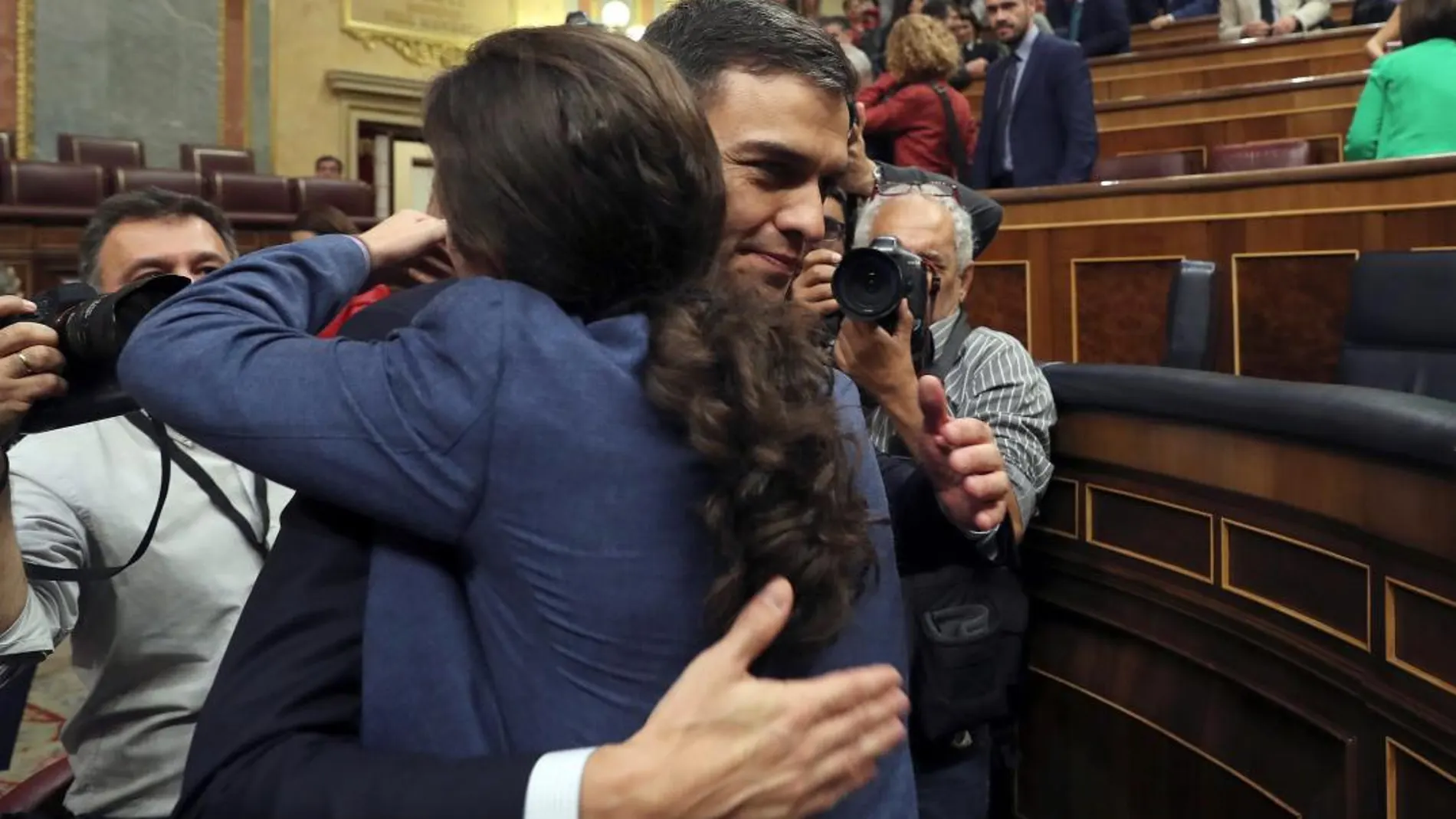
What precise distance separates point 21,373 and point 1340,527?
1.17m

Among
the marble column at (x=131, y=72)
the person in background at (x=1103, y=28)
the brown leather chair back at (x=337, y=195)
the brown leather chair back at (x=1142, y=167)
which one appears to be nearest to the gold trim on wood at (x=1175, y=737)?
the brown leather chair back at (x=1142, y=167)

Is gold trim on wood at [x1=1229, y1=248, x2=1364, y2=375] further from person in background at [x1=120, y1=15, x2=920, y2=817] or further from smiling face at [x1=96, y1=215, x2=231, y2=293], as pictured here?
person in background at [x1=120, y1=15, x2=920, y2=817]

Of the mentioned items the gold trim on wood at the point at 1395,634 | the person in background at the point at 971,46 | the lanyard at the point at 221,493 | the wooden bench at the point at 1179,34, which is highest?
the wooden bench at the point at 1179,34

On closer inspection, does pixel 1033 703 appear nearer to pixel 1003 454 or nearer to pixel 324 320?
pixel 1003 454

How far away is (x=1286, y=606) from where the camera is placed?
125cm

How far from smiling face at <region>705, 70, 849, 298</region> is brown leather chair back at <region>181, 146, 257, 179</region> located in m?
6.27

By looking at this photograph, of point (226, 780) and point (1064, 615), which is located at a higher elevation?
point (226, 780)

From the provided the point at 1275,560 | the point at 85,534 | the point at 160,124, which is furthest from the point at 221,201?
the point at 1275,560

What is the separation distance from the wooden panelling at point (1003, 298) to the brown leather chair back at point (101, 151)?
496cm

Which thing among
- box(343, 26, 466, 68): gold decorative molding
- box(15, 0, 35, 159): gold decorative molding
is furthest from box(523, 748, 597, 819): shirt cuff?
box(343, 26, 466, 68): gold decorative molding

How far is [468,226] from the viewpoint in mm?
588

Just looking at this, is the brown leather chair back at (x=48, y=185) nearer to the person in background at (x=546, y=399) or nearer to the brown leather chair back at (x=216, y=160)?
the brown leather chair back at (x=216, y=160)

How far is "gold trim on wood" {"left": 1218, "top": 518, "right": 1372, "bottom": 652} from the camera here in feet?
3.67

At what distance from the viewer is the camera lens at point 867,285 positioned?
104 cm
